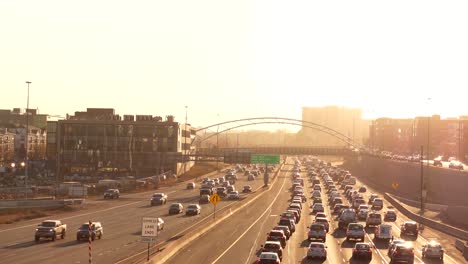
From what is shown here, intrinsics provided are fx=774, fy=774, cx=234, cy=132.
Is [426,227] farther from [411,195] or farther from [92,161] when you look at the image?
[92,161]

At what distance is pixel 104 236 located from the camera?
60938mm

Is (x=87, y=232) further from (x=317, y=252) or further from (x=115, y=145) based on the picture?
(x=115, y=145)

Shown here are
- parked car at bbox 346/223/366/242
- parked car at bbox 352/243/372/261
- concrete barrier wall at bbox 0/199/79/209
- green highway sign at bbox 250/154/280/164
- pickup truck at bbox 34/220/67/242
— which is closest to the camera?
parked car at bbox 352/243/372/261

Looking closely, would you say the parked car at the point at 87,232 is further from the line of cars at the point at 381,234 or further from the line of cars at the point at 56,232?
the line of cars at the point at 381,234

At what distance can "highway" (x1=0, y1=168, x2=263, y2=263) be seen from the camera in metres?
45.8

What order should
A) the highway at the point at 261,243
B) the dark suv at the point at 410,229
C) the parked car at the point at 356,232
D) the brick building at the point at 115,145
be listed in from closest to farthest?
1. the highway at the point at 261,243
2. the parked car at the point at 356,232
3. the dark suv at the point at 410,229
4. the brick building at the point at 115,145

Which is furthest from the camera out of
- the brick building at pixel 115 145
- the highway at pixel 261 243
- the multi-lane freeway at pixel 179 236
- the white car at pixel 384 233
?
the brick building at pixel 115 145

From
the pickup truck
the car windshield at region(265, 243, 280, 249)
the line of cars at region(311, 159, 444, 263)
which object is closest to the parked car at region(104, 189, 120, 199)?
the line of cars at region(311, 159, 444, 263)

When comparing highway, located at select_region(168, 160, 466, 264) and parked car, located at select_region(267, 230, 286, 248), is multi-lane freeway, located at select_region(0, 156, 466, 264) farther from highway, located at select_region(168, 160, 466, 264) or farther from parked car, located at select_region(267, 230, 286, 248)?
parked car, located at select_region(267, 230, 286, 248)

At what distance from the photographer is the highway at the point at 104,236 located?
45.8 m

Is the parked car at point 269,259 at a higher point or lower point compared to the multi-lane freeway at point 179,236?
higher

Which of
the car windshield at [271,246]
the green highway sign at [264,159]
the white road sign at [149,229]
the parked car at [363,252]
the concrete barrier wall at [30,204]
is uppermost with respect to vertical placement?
the green highway sign at [264,159]

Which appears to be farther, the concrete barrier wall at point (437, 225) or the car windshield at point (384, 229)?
the concrete barrier wall at point (437, 225)

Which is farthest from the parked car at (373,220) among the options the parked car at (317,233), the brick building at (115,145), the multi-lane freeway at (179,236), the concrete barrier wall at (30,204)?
the brick building at (115,145)
